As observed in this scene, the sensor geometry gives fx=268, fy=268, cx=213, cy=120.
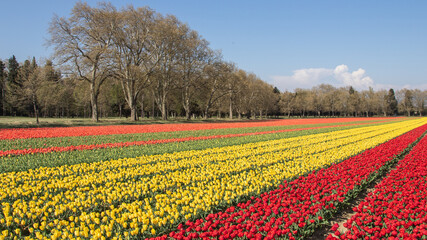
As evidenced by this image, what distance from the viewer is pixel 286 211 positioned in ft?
17.7

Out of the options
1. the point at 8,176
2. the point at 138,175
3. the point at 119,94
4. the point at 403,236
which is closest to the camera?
the point at 403,236

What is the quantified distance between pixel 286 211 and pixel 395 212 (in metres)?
2.13

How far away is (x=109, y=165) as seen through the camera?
1004cm

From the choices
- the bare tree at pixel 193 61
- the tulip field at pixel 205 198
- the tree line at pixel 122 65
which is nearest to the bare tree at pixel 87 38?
the tree line at pixel 122 65

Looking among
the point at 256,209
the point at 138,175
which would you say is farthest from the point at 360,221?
the point at 138,175

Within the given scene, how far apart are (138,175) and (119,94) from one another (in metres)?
65.7

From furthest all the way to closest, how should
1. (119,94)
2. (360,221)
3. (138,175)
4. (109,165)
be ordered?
(119,94), (109,165), (138,175), (360,221)

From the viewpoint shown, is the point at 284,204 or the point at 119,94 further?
the point at 119,94

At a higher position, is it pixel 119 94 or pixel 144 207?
pixel 119 94

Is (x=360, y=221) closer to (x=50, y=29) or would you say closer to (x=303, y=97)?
(x=50, y=29)

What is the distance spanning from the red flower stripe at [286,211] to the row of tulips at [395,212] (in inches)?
21.0

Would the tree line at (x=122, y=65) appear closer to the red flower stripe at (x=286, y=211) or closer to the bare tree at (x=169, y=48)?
the bare tree at (x=169, y=48)

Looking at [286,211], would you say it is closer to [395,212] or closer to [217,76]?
[395,212]

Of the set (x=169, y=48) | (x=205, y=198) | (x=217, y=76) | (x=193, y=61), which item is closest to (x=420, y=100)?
(x=217, y=76)
